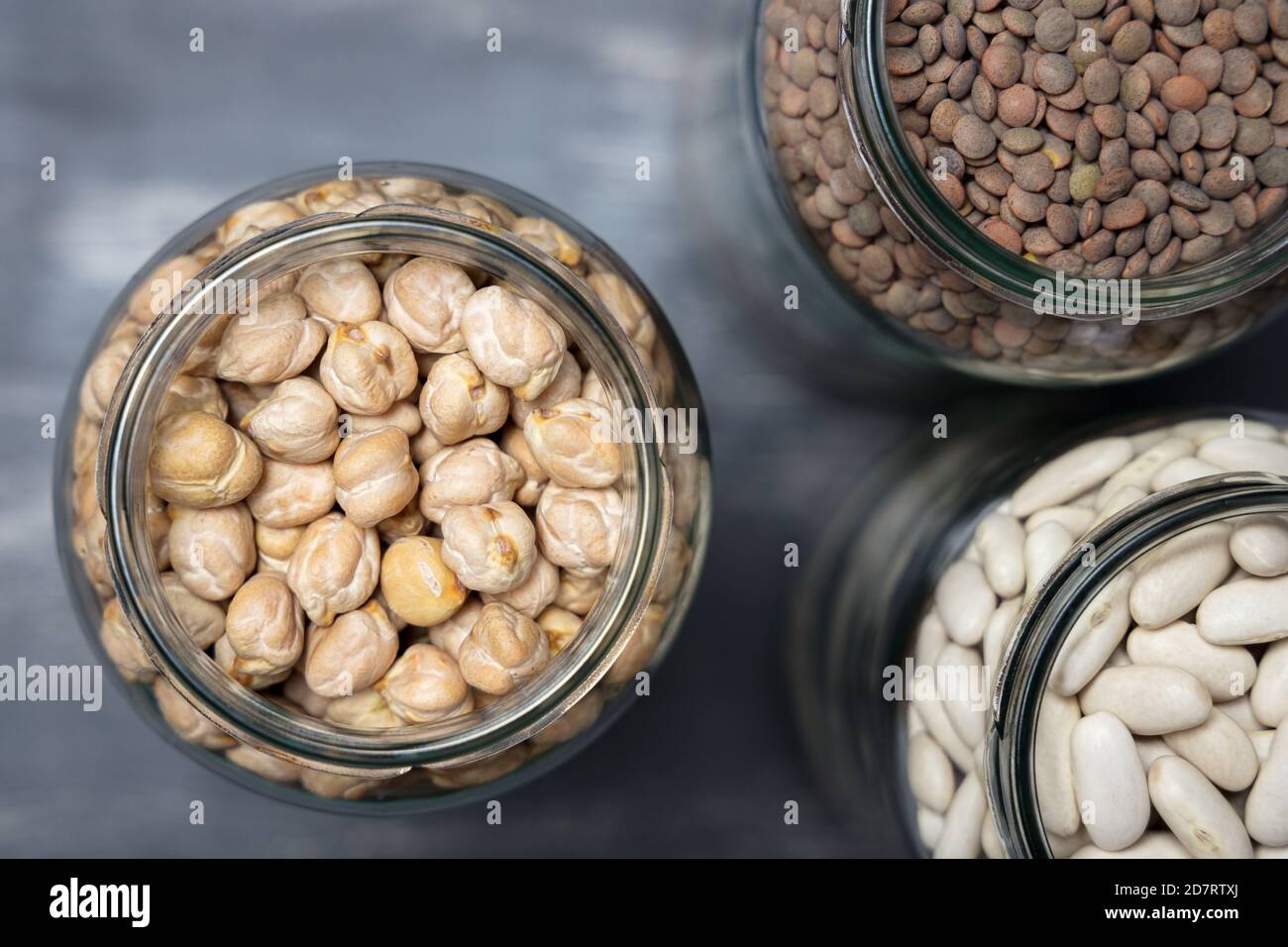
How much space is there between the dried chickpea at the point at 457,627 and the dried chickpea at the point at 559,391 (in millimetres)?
66

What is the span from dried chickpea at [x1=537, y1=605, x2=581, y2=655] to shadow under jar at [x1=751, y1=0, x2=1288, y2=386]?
177 millimetres

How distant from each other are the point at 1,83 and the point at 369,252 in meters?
0.26

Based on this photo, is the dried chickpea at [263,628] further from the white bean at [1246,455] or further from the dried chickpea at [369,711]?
the white bean at [1246,455]

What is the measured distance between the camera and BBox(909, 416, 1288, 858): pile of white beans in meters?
0.34

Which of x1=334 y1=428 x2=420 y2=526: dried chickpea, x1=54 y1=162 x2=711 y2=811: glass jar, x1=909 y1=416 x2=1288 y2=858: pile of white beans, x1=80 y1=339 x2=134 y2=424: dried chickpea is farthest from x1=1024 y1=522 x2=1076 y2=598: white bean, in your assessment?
x1=80 y1=339 x2=134 y2=424: dried chickpea

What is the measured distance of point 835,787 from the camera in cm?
49

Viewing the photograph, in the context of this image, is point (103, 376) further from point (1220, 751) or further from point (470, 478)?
point (1220, 751)

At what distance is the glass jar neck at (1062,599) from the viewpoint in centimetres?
32

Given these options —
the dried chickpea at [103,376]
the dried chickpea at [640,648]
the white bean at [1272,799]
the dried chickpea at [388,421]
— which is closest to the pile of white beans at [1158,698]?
the white bean at [1272,799]

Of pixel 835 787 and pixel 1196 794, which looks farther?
pixel 835 787

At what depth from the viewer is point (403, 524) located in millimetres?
353

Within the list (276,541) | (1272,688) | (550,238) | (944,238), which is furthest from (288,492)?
(1272,688)
